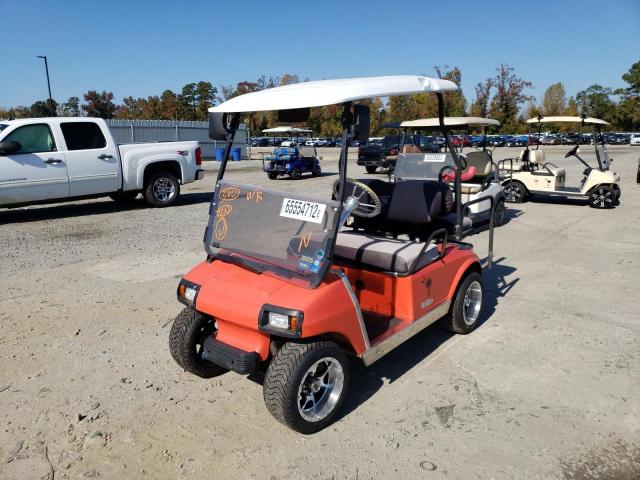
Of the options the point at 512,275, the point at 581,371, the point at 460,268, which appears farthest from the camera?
the point at 512,275

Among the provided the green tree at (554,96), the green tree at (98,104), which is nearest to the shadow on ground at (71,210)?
the green tree at (98,104)

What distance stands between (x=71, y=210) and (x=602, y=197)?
12.1 meters

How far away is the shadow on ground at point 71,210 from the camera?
32.6 feet

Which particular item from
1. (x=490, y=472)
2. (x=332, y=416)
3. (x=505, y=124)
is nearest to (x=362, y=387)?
(x=332, y=416)

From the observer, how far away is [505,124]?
160ft

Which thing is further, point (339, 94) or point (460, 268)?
point (460, 268)

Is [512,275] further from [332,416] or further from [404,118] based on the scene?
[404,118]

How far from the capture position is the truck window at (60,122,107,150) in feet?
31.5

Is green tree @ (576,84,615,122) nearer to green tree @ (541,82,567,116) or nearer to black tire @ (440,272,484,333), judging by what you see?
green tree @ (541,82,567,116)

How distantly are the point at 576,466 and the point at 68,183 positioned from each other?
379 inches

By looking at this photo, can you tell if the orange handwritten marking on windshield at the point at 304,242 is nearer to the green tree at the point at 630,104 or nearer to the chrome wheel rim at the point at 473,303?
the chrome wheel rim at the point at 473,303

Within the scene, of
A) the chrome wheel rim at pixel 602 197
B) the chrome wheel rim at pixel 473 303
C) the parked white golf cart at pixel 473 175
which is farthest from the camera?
the chrome wheel rim at pixel 602 197

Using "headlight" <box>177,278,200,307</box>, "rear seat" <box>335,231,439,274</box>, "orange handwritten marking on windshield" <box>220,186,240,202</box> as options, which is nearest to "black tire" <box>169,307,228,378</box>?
"headlight" <box>177,278,200,307</box>

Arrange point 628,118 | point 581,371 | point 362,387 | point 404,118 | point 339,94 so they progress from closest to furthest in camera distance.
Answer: point 339,94, point 362,387, point 581,371, point 404,118, point 628,118
